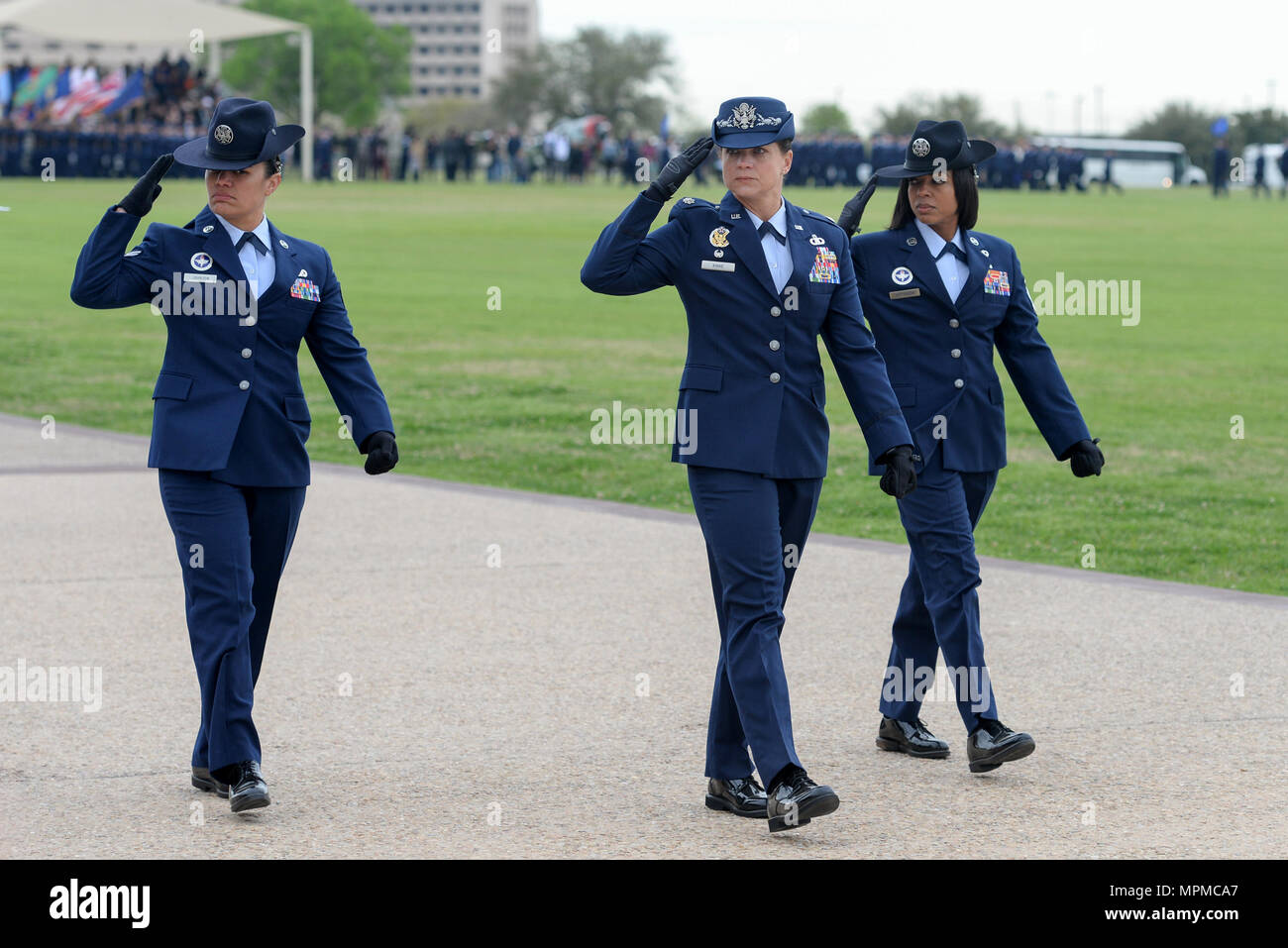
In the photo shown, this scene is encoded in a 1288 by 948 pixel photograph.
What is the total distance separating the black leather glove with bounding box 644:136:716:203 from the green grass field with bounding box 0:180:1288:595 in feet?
15.2

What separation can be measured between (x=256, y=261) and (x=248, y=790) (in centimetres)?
144

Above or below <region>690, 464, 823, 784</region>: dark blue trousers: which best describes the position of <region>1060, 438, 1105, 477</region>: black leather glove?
above

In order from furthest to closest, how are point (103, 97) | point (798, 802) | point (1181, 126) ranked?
point (1181, 126) → point (103, 97) → point (798, 802)

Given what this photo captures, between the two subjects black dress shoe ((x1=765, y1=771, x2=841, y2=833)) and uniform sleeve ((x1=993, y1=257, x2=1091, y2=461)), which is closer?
black dress shoe ((x1=765, y1=771, x2=841, y2=833))

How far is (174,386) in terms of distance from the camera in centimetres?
533

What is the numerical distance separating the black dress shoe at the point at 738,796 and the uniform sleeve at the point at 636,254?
1347mm

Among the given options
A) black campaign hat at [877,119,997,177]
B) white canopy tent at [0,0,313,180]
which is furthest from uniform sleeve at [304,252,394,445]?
white canopy tent at [0,0,313,180]

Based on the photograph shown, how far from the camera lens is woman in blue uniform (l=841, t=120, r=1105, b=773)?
5.75 m

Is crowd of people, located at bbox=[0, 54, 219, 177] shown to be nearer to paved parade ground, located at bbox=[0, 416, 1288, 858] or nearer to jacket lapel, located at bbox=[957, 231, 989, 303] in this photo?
paved parade ground, located at bbox=[0, 416, 1288, 858]

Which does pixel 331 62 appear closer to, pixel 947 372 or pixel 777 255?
pixel 947 372

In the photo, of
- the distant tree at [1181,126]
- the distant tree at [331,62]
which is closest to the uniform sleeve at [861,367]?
the distant tree at [1181,126]

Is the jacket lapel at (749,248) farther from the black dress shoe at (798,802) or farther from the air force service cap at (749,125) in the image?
the black dress shoe at (798,802)

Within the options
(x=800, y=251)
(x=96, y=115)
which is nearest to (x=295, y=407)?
(x=800, y=251)
